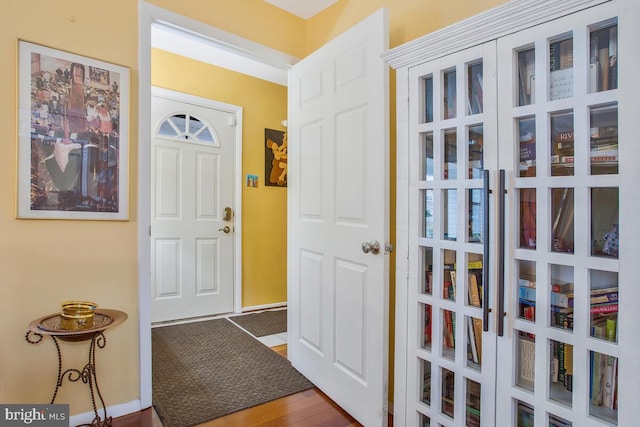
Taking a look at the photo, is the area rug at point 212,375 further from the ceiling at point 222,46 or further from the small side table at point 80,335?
the ceiling at point 222,46

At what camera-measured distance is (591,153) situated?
0.99 meters

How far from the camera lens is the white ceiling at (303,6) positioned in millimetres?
2309

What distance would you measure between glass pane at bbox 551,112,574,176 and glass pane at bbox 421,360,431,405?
34.4 inches

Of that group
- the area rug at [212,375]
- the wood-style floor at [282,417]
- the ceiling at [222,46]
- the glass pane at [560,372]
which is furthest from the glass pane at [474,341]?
the ceiling at [222,46]

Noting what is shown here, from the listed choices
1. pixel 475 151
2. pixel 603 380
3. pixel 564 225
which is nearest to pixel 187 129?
pixel 475 151

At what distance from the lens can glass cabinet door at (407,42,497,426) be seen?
1.20m

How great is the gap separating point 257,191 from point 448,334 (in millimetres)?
2755

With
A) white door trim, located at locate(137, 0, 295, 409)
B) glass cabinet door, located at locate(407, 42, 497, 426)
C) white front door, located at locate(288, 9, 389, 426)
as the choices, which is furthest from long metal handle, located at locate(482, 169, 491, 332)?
white door trim, located at locate(137, 0, 295, 409)

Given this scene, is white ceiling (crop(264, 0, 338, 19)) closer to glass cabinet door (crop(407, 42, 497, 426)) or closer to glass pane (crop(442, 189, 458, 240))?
glass cabinet door (crop(407, 42, 497, 426))

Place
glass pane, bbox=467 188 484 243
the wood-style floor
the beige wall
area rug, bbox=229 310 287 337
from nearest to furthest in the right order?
glass pane, bbox=467 188 484 243
the beige wall
the wood-style floor
area rug, bbox=229 310 287 337

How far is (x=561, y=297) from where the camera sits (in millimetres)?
1055

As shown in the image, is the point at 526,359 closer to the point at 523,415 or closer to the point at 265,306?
the point at 523,415

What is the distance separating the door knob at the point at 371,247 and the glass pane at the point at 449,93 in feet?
2.10

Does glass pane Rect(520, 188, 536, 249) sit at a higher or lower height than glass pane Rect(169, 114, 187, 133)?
lower
